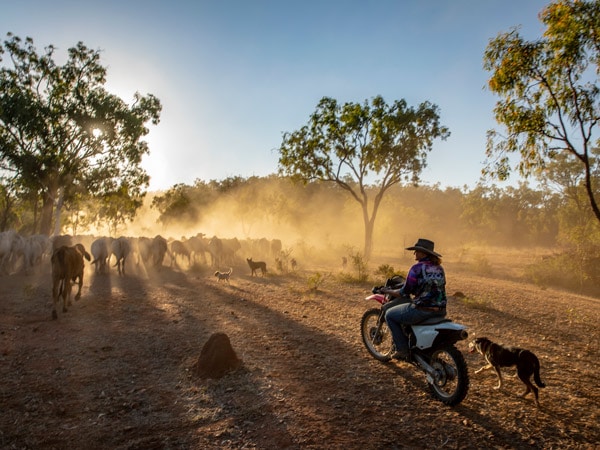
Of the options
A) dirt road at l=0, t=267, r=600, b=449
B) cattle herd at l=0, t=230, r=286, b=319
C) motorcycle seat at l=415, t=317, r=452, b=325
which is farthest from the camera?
cattle herd at l=0, t=230, r=286, b=319

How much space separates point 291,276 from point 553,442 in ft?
48.8

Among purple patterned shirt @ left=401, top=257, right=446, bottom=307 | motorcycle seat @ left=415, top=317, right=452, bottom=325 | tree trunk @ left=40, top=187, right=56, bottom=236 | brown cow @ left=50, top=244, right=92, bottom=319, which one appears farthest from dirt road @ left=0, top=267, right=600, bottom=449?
tree trunk @ left=40, top=187, right=56, bottom=236

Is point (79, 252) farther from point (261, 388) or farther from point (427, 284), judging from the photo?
point (427, 284)

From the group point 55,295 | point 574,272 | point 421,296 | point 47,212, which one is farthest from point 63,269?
point 574,272

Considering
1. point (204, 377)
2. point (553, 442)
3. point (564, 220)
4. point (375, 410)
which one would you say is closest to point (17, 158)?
point (204, 377)

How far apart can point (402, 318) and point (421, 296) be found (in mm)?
474

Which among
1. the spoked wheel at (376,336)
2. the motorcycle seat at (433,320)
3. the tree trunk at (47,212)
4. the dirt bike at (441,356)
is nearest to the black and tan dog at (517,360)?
the dirt bike at (441,356)

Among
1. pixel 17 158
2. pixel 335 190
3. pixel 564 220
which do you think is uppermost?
pixel 335 190

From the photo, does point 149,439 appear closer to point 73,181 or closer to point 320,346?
point 320,346

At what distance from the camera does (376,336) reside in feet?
22.2

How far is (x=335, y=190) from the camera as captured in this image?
8106cm

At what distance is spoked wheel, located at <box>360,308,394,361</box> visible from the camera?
6719 mm

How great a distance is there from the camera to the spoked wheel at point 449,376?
4844 millimetres

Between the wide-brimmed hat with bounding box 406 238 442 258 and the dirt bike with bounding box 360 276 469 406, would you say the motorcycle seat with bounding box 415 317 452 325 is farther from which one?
the wide-brimmed hat with bounding box 406 238 442 258
